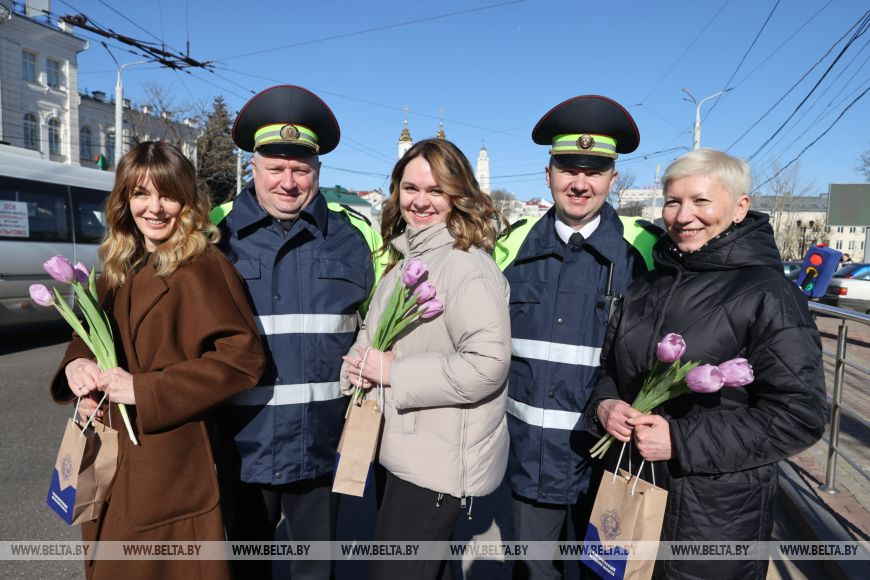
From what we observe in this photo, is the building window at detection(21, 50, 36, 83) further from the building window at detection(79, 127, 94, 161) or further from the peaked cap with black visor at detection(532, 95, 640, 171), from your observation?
the peaked cap with black visor at detection(532, 95, 640, 171)

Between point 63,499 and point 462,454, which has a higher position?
point 462,454

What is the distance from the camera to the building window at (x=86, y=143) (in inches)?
1454

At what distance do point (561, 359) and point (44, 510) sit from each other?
3.45 m

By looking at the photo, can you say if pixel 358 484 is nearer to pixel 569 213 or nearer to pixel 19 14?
pixel 569 213

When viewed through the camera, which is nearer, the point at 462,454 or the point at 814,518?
the point at 462,454

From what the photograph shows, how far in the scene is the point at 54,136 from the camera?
106 feet

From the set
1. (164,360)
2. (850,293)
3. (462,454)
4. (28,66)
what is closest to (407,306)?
(462,454)

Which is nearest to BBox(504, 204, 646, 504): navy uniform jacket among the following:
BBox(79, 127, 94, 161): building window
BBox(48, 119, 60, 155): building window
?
BBox(48, 119, 60, 155): building window

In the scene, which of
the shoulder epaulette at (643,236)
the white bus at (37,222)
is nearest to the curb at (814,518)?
the shoulder epaulette at (643,236)

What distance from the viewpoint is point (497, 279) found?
6.41 feet

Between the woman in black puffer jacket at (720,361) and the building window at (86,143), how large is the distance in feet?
142

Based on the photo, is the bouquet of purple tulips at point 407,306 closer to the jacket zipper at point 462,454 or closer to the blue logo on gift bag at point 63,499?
the jacket zipper at point 462,454

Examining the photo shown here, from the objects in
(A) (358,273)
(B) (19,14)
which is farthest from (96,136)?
(A) (358,273)

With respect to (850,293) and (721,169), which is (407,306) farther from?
(850,293)
